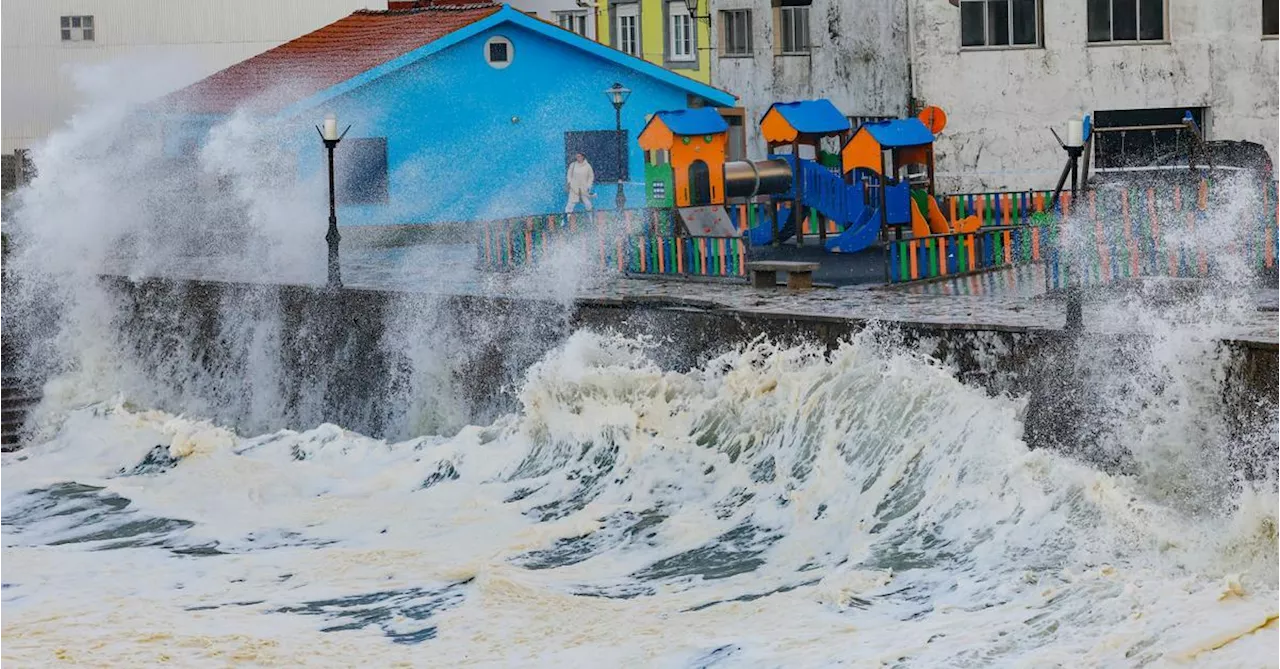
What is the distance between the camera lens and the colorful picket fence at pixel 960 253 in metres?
20.2

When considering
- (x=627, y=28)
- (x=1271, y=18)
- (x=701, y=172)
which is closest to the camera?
(x=701, y=172)

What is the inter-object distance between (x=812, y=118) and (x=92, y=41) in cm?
2115

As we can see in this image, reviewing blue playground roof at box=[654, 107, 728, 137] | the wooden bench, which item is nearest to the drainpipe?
blue playground roof at box=[654, 107, 728, 137]

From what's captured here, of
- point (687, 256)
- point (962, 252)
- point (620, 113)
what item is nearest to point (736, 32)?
point (620, 113)

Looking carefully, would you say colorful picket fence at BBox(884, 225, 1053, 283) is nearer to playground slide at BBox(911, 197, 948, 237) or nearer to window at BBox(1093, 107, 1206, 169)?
playground slide at BBox(911, 197, 948, 237)

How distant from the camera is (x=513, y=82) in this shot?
1214 inches

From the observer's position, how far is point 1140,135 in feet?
99.3

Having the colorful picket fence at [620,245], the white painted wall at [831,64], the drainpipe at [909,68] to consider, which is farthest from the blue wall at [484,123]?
the colorful picket fence at [620,245]

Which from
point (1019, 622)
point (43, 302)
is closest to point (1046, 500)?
point (1019, 622)

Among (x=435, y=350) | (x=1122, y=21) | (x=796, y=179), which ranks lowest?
(x=435, y=350)

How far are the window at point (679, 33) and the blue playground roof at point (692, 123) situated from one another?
1507cm

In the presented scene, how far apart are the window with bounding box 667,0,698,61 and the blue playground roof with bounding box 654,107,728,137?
15068 millimetres

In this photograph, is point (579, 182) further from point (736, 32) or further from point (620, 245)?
point (736, 32)

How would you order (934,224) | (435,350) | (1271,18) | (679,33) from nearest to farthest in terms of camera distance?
(435,350) → (934,224) → (1271,18) → (679,33)
